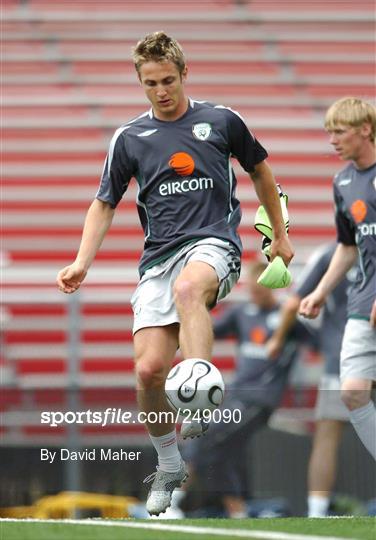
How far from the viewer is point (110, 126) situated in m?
11.4

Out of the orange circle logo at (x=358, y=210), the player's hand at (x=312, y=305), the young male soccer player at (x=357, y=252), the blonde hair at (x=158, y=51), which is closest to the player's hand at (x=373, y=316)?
the young male soccer player at (x=357, y=252)

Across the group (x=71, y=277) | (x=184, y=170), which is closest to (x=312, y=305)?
(x=184, y=170)

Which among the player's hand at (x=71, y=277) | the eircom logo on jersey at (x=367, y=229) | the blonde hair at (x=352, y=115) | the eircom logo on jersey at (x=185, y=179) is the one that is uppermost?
the blonde hair at (x=352, y=115)

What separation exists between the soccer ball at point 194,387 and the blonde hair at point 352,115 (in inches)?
68.7

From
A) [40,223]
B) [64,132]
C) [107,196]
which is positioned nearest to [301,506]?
[107,196]

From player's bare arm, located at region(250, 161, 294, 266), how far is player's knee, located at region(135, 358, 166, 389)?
61 centimetres

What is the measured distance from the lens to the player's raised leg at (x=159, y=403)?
500 centimetres

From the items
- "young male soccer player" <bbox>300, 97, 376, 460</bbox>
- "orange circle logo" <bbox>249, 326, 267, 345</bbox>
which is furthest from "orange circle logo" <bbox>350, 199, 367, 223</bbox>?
"orange circle logo" <bbox>249, 326, 267, 345</bbox>

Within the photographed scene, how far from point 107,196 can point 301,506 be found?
188cm

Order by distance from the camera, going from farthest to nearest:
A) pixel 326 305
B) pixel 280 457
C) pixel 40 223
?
pixel 40 223 < pixel 326 305 < pixel 280 457

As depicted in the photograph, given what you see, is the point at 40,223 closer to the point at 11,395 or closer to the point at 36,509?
the point at 11,395

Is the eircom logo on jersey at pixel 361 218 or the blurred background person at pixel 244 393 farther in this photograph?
the blurred background person at pixel 244 393

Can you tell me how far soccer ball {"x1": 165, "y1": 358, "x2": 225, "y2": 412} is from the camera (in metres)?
4.45

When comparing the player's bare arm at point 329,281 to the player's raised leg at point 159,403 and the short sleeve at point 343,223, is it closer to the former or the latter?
the short sleeve at point 343,223
